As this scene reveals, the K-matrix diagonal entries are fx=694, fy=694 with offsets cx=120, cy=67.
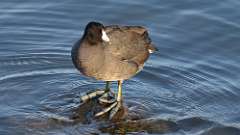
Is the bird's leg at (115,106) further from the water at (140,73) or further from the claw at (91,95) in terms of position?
the claw at (91,95)

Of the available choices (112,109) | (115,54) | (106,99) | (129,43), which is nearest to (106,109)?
(112,109)

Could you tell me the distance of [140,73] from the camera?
32.8 feet

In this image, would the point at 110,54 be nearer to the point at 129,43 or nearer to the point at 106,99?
the point at 129,43

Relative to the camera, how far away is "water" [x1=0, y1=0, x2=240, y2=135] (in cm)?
871

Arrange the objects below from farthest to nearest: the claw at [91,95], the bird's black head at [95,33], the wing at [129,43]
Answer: the claw at [91,95] → the wing at [129,43] → the bird's black head at [95,33]

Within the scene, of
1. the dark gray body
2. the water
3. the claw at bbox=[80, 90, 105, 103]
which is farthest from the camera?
the claw at bbox=[80, 90, 105, 103]

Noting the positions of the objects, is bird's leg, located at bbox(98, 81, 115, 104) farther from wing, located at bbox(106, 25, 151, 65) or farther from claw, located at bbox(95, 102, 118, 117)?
wing, located at bbox(106, 25, 151, 65)

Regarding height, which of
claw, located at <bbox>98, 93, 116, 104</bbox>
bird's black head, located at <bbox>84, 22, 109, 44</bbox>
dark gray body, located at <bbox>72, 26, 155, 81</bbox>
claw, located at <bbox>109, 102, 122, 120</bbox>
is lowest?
claw, located at <bbox>109, 102, 122, 120</bbox>

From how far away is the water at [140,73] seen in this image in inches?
343

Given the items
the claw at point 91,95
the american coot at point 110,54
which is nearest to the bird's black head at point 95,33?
the american coot at point 110,54

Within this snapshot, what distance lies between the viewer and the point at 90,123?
869 centimetres

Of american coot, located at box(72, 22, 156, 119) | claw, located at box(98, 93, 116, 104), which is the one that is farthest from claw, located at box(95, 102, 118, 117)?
claw, located at box(98, 93, 116, 104)

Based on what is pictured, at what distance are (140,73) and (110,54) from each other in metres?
1.31

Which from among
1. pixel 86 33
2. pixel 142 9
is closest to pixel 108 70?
pixel 86 33
